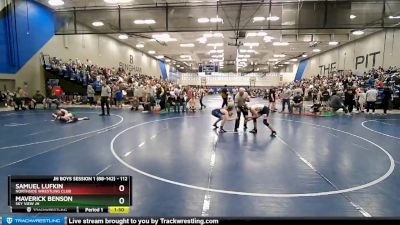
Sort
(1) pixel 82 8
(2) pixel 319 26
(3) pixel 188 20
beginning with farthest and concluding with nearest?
(1) pixel 82 8, (3) pixel 188 20, (2) pixel 319 26

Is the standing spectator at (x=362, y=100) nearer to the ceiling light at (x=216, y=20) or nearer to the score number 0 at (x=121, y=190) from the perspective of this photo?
the ceiling light at (x=216, y=20)

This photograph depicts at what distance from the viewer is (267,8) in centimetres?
1565

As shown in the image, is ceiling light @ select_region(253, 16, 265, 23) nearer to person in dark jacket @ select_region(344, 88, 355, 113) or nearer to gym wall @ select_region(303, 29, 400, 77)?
person in dark jacket @ select_region(344, 88, 355, 113)

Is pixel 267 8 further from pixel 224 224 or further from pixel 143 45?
pixel 143 45

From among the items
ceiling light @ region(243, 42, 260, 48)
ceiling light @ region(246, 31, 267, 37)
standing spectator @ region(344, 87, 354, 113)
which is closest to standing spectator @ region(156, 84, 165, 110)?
ceiling light @ region(246, 31, 267, 37)

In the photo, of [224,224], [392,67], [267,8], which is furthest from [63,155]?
[392,67]

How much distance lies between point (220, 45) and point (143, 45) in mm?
9066

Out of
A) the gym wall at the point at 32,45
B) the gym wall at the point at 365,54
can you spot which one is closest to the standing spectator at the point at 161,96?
the gym wall at the point at 32,45

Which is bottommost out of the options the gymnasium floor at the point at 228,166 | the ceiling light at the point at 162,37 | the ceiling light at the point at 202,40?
the gymnasium floor at the point at 228,166
